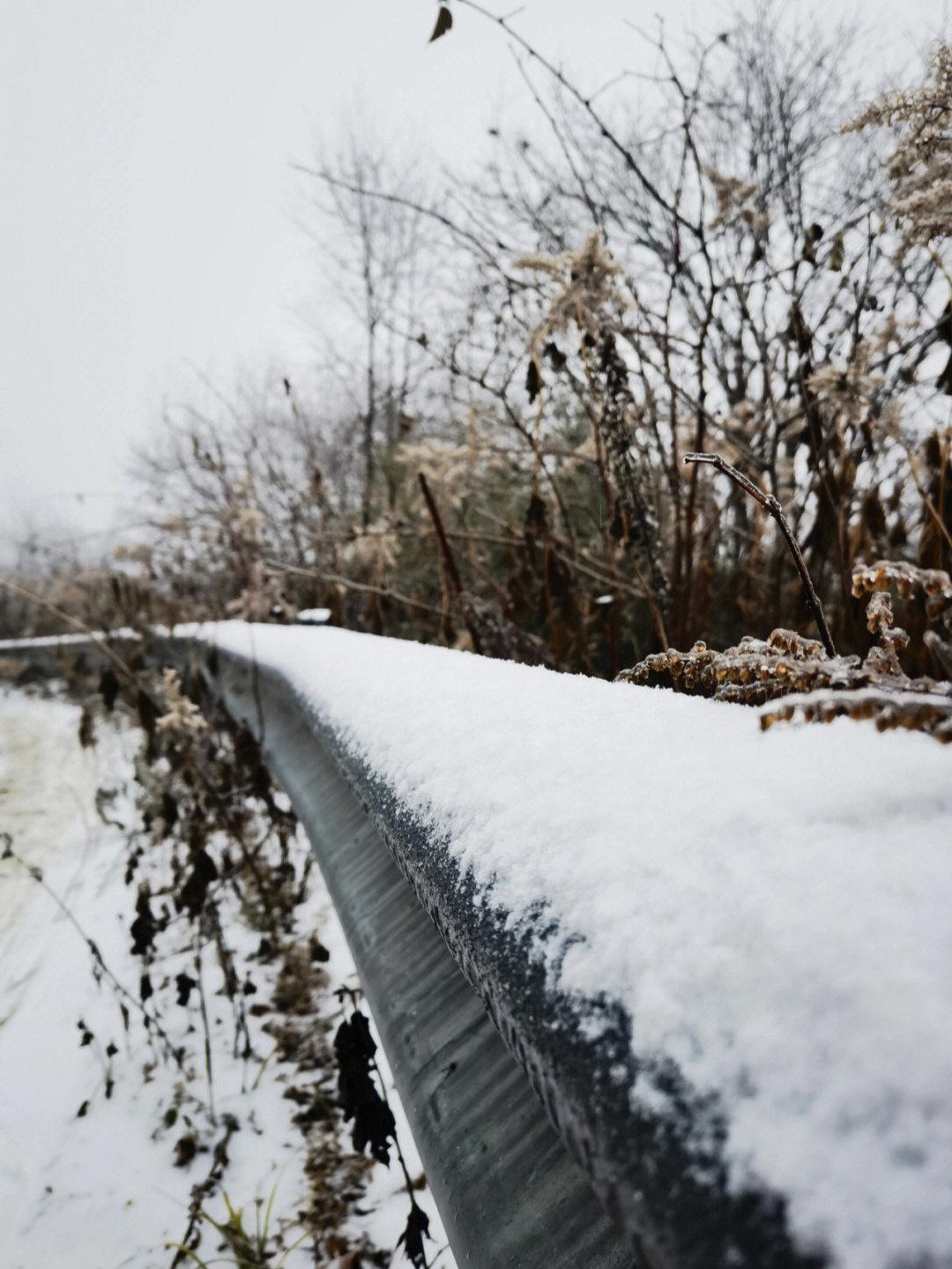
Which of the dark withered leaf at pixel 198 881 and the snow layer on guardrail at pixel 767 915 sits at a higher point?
the snow layer on guardrail at pixel 767 915

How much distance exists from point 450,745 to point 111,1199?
5.48 feet

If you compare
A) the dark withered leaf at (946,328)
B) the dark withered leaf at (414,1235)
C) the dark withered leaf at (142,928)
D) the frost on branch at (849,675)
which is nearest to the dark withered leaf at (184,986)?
the dark withered leaf at (142,928)

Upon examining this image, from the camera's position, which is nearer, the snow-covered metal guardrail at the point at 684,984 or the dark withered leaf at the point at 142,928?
the snow-covered metal guardrail at the point at 684,984

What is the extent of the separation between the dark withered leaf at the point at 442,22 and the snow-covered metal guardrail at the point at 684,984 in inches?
67.2

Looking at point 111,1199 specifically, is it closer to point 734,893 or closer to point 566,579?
point 734,893

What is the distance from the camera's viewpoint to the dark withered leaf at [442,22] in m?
1.61

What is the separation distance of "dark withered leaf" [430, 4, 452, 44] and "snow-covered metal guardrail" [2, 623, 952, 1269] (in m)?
1.71

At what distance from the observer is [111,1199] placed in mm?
1600

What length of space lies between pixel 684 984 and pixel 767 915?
0.20 feet

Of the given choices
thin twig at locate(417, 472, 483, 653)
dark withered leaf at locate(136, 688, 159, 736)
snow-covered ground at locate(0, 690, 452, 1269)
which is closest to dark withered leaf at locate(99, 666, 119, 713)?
dark withered leaf at locate(136, 688, 159, 736)

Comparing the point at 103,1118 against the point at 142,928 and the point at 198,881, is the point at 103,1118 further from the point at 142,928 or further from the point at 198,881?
the point at 198,881

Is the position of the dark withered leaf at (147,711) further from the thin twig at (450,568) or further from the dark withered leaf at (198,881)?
the thin twig at (450,568)

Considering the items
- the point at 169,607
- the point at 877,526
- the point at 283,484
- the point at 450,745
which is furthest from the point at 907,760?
the point at 283,484

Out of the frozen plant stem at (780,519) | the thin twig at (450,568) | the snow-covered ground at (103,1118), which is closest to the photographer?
the frozen plant stem at (780,519)
